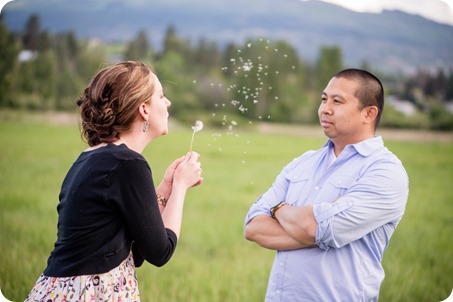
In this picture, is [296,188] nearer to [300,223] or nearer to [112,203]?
[300,223]

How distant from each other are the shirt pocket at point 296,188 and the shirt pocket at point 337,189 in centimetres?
8

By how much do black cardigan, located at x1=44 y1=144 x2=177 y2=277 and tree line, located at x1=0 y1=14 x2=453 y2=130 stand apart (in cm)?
596

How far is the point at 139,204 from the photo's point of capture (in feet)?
5.42

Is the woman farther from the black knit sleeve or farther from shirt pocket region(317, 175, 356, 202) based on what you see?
shirt pocket region(317, 175, 356, 202)

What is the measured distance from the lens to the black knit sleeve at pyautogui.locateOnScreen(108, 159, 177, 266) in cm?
165

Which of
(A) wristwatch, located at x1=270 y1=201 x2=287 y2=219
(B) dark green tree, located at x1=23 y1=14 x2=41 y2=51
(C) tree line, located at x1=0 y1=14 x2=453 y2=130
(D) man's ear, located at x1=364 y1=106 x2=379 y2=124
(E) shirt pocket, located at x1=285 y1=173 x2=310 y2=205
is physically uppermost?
(D) man's ear, located at x1=364 y1=106 x2=379 y2=124

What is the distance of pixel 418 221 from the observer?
648 cm

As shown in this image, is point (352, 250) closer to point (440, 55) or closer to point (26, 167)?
point (440, 55)

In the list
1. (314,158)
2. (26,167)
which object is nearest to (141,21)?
(26,167)

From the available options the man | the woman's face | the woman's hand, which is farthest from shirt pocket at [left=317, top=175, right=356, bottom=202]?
the woman's face

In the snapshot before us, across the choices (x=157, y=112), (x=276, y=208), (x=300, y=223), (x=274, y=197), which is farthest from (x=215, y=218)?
(x=157, y=112)

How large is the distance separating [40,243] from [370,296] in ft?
12.2

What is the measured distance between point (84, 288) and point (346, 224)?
871mm

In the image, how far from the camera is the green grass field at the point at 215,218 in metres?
4.42
